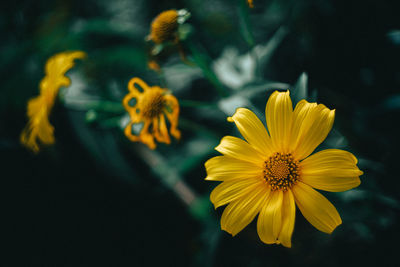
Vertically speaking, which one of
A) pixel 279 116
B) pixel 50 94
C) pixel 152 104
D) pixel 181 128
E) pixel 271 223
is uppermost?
pixel 181 128

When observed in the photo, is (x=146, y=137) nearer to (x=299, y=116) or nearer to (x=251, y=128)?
(x=251, y=128)

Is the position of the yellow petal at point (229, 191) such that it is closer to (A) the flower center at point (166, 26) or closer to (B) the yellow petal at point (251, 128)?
(B) the yellow petal at point (251, 128)

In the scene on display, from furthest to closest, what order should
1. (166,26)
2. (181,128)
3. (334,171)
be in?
(181,128) → (166,26) → (334,171)

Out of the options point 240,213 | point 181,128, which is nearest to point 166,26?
point 240,213

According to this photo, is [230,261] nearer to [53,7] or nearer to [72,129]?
[72,129]

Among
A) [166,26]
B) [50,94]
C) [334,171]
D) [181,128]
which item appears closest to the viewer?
[334,171]

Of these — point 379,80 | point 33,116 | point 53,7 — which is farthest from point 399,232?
point 53,7
